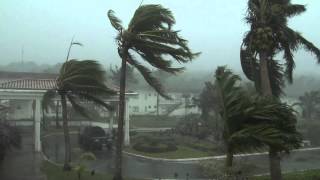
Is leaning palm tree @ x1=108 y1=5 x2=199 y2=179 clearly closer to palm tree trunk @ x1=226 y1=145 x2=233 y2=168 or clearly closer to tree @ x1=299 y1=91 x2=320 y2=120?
palm tree trunk @ x1=226 y1=145 x2=233 y2=168

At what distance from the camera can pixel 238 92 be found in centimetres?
1488

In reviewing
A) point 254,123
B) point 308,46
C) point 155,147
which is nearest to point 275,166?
point 254,123

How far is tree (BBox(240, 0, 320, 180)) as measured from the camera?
17.4m

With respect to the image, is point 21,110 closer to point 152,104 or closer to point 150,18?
point 152,104

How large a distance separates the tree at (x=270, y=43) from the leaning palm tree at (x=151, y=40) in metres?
2.33

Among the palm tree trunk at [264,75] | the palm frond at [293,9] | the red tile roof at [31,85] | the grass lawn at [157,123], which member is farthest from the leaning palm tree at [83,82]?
the grass lawn at [157,123]

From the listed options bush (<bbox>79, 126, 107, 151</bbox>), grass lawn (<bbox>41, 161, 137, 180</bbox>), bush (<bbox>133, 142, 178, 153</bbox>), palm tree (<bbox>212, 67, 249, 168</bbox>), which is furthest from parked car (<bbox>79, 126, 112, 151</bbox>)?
palm tree (<bbox>212, 67, 249, 168</bbox>)

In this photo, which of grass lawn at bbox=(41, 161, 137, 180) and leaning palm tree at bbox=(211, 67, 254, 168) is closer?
leaning palm tree at bbox=(211, 67, 254, 168)

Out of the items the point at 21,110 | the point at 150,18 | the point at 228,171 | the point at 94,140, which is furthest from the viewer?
the point at 21,110

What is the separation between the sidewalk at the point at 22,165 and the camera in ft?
68.3

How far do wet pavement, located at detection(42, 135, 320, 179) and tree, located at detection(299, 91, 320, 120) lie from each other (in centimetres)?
2635

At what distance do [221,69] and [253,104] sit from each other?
165 cm

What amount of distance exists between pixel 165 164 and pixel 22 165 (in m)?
7.69

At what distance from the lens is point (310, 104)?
6003cm
